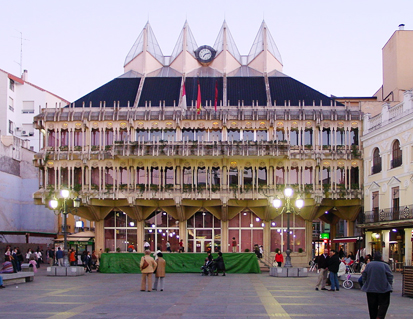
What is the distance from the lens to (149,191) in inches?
2355

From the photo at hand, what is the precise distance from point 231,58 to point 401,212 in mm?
30864

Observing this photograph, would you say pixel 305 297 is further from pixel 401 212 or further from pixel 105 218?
pixel 105 218

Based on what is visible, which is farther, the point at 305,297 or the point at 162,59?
the point at 162,59

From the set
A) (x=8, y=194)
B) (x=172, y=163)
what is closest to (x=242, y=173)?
(x=172, y=163)

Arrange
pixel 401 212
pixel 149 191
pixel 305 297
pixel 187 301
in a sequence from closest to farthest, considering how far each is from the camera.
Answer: pixel 187 301, pixel 305 297, pixel 401 212, pixel 149 191

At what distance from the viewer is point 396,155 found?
51.6 meters

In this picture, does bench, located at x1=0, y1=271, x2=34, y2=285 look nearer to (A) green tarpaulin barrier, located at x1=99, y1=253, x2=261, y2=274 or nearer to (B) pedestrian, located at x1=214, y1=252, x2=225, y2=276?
(A) green tarpaulin barrier, located at x1=99, y1=253, x2=261, y2=274

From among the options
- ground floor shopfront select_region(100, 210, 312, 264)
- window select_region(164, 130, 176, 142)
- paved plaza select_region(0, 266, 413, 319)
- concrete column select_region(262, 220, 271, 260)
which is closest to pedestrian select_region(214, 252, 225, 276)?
paved plaza select_region(0, 266, 413, 319)

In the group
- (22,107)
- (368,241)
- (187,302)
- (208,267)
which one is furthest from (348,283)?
(22,107)

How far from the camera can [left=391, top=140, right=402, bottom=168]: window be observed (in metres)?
50.8

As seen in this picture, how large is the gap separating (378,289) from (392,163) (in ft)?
131

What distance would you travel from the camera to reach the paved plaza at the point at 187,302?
1789 centimetres

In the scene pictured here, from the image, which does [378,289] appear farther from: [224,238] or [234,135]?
[224,238]

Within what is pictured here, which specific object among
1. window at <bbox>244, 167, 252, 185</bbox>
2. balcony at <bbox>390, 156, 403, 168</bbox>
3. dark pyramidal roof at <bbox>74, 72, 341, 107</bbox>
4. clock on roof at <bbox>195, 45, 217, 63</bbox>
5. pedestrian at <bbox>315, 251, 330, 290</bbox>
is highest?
clock on roof at <bbox>195, 45, 217, 63</bbox>
